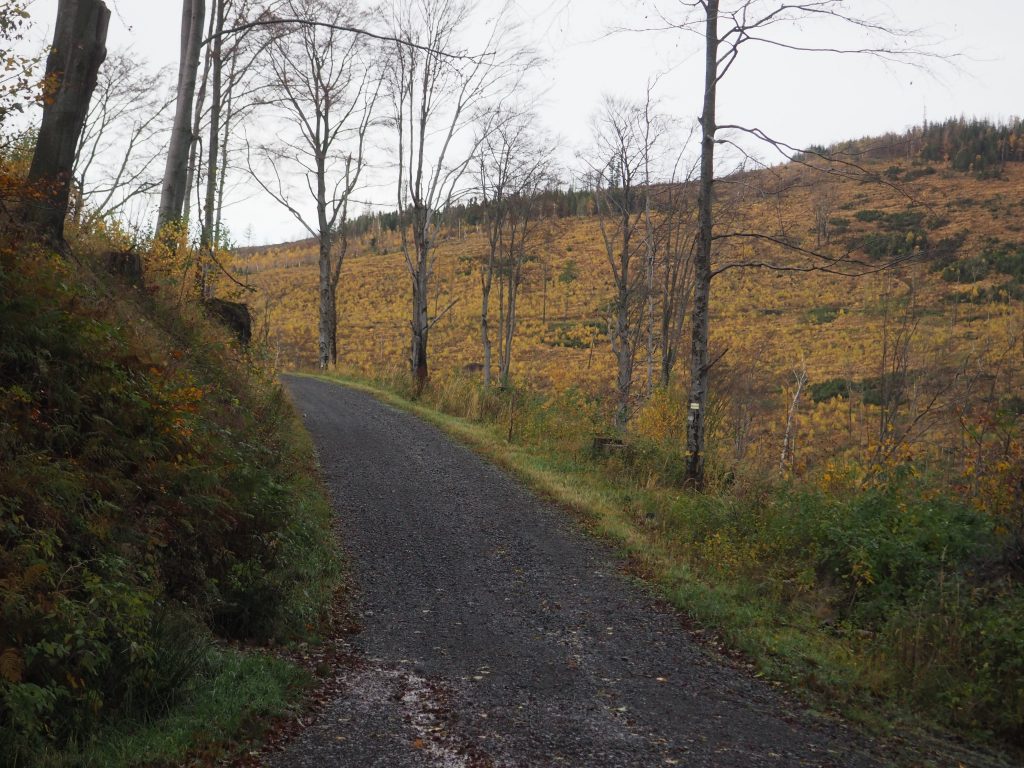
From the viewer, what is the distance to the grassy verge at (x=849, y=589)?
538 cm

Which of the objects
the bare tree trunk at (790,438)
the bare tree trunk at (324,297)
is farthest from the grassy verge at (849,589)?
the bare tree trunk at (324,297)

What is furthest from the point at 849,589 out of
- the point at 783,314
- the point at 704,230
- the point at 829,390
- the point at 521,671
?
the point at 783,314

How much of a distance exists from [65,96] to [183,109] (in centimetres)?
349

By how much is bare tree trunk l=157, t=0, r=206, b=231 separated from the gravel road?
5914mm

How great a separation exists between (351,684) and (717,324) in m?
47.9

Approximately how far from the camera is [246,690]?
15.1 ft

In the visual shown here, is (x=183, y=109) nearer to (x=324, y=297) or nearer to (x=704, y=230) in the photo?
(x=704, y=230)

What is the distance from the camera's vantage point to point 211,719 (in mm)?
4227

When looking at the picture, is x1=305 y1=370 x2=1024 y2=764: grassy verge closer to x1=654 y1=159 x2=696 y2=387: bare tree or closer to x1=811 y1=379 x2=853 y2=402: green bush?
x1=654 y1=159 x2=696 y2=387: bare tree

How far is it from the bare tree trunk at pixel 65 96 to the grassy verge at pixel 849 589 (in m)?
6.96

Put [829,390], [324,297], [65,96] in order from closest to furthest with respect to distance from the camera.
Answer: [65,96]
[324,297]
[829,390]

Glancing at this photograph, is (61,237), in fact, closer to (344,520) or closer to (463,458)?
(344,520)

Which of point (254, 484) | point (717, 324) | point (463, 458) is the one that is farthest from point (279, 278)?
point (254, 484)

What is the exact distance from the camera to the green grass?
12.2 ft
